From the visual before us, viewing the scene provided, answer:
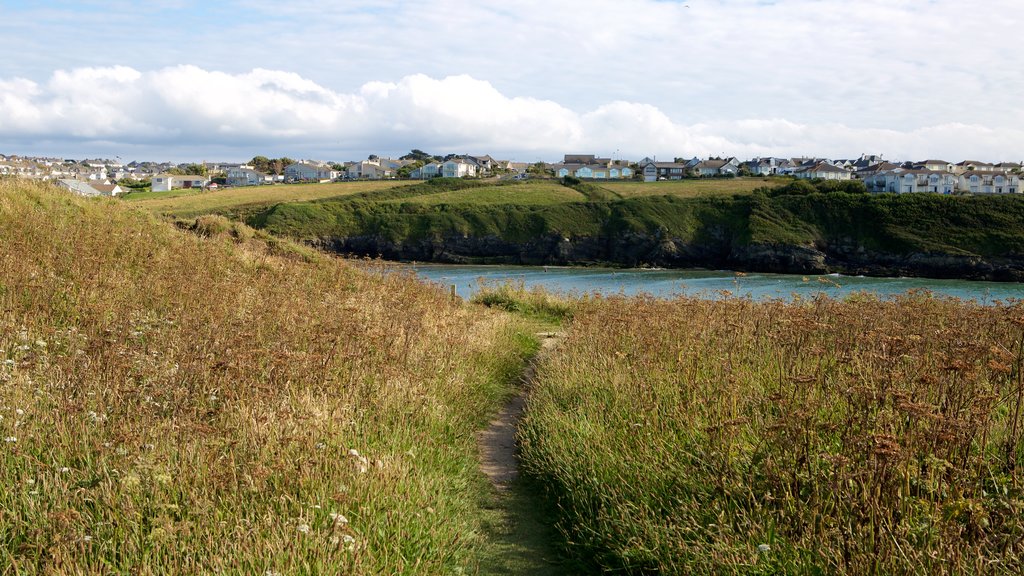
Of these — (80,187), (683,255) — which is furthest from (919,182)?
(80,187)

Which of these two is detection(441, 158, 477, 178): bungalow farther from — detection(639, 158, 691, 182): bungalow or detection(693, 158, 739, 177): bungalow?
detection(693, 158, 739, 177): bungalow

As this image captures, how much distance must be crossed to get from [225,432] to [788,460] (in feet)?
13.7

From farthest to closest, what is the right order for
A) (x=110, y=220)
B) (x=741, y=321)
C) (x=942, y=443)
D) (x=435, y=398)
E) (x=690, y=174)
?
(x=690, y=174), (x=110, y=220), (x=741, y=321), (x=435, y=398), (x=942, y=443)

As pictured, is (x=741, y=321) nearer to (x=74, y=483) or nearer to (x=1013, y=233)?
(x=74, y=483)

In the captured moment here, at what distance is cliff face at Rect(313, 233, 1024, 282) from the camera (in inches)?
2911

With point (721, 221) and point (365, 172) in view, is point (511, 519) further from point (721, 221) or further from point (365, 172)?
point (365, 172)

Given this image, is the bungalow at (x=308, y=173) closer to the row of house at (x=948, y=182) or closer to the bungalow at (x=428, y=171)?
the bungalow at (x=428, y=171)

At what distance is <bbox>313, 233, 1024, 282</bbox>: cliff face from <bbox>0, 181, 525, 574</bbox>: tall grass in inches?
2850

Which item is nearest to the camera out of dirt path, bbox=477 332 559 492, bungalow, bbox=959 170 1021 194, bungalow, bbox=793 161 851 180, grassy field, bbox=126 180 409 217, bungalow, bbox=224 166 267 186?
dirt path, bbox=477 332 559 492

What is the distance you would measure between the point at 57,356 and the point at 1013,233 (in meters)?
88.2

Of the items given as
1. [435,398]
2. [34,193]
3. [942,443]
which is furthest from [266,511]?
[34,193]

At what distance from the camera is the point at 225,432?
18.3ft

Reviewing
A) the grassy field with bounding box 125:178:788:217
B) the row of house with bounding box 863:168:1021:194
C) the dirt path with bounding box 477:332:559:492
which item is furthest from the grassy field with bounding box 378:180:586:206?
the dirt path with bounding box 477:332:559:492

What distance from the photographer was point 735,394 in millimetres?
6773
